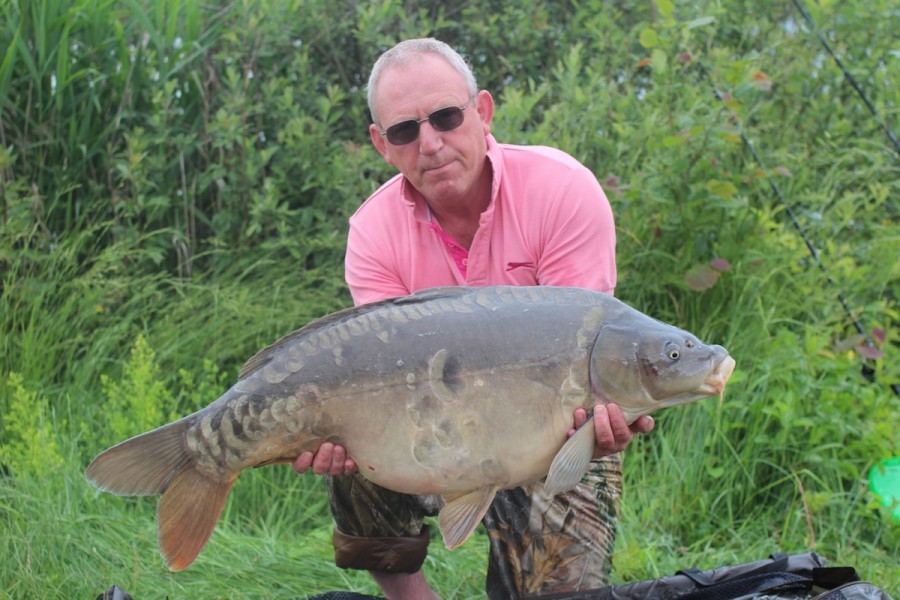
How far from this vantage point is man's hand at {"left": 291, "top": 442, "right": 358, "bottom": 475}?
2.12m

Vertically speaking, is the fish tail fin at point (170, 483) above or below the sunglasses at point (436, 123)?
below

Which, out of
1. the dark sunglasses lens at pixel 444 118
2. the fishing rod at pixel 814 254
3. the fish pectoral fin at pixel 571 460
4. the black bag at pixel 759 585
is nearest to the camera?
the fish pectoral fin at pixel 571 460

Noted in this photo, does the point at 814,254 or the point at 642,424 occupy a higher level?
the point at 642,424

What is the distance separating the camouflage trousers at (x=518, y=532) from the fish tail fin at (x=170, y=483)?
484mm

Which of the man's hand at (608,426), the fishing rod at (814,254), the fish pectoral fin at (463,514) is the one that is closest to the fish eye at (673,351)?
the man's hand at (608,426)

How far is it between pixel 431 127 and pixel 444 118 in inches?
1.4

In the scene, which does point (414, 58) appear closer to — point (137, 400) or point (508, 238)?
point (508, 238)

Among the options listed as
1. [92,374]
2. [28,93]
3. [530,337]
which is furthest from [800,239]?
[28,93]

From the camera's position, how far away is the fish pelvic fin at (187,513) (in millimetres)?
2107

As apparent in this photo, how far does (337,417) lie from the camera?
2080mm

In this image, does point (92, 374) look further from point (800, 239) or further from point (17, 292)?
point (800, 239)

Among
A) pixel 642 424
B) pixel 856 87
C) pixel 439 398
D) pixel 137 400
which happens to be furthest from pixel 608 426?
pixel 856 87

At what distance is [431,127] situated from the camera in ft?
8.13

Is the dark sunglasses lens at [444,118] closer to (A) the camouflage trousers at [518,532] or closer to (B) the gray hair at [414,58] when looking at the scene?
(B) the gray hair at [414,58]
